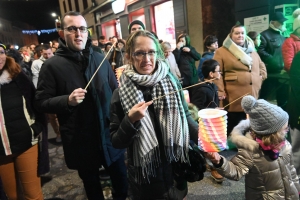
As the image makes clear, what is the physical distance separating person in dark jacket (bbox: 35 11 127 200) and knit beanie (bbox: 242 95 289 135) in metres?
1.35

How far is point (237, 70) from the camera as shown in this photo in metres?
3.87

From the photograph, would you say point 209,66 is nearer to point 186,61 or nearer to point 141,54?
point 141,54

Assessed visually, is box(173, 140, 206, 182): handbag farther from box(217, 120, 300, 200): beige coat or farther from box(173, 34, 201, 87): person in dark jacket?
box(173, 34, 201, 87): person in dark jacket

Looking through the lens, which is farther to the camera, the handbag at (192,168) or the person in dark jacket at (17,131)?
the person in dark jacket at (17,131)

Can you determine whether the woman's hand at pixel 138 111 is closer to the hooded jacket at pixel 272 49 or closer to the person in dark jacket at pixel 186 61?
the hooded jacket at pixel 272 49

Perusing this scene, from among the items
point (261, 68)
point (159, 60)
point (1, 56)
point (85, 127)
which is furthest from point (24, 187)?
point (261, 68)

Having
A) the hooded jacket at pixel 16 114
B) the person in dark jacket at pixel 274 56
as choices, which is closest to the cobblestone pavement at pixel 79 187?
the hooded jacket at pixel 16 114

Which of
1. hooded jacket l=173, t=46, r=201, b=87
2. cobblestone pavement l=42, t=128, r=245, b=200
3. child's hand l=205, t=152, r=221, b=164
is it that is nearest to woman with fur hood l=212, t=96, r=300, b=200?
child's hand l=205, t=152, r=221, b=164

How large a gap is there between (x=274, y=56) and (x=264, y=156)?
3.57 meters

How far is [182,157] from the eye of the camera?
5.82 ft

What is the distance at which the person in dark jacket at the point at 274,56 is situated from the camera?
480 centimetres

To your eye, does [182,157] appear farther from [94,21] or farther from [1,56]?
[94,21]

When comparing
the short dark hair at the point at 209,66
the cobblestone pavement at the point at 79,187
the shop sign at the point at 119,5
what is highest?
the shop sign at the point at 119,5

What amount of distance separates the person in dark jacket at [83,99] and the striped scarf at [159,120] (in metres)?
0.68
